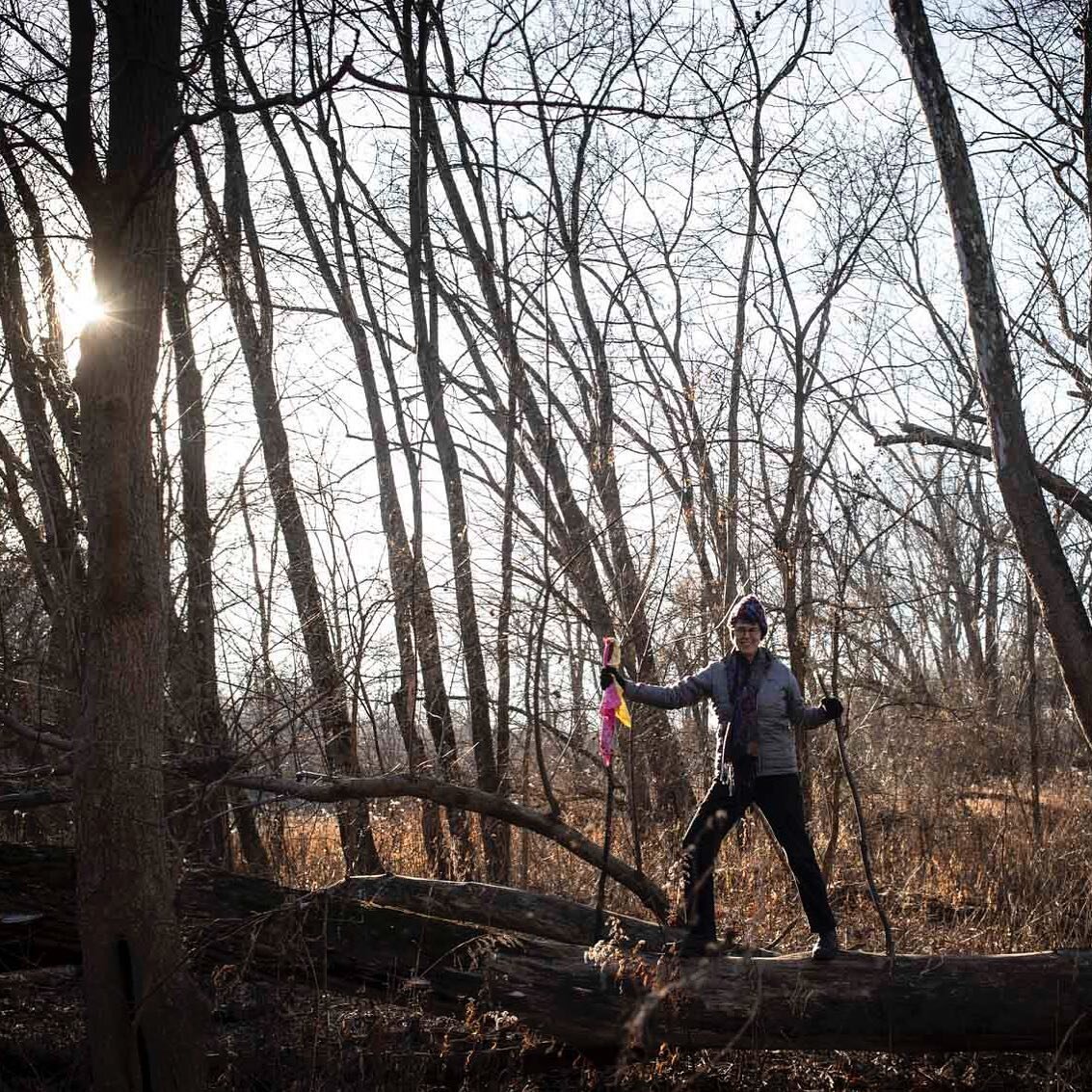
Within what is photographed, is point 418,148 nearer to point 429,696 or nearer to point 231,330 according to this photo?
point 231,330

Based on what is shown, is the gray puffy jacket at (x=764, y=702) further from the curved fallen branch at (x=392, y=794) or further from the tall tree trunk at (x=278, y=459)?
the tall tree trunk at (x=278, y=459)

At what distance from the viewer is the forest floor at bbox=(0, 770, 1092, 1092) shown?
5605 mm

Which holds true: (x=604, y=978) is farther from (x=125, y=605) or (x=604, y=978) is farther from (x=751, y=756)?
(x=125, y=605)

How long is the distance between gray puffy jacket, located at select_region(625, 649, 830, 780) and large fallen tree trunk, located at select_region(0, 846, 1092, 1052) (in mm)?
1075

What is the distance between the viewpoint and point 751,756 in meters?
6.24

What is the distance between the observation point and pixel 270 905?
20.1 ft

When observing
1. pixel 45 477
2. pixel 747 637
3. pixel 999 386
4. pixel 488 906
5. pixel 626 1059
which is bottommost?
pixel 626 1059

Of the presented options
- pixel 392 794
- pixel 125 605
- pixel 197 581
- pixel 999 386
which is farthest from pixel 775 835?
pixel 197 581

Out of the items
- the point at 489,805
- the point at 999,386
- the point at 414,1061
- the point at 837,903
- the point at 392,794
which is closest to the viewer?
the point at 414,1061

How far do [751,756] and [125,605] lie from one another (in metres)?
3.38

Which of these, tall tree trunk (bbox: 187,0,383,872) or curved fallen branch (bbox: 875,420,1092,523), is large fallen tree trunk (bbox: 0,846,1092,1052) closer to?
tall tree trunk (bbox: 187,0,383,872)

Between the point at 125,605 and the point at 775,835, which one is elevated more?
the point at 125,605

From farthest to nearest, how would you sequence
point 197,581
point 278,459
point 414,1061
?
point 278,459 < point 197,581 < point 414,1061

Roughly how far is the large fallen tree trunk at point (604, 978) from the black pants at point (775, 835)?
25 centimetres
